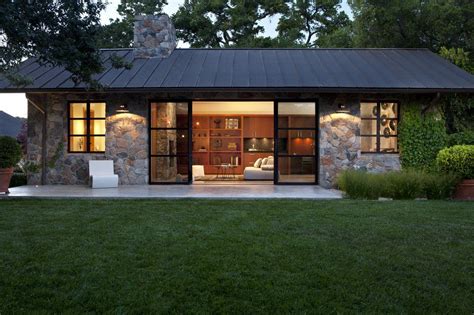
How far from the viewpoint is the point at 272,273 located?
3936 mm

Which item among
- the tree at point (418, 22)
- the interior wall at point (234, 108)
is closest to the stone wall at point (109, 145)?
the interior wall at point (234, 108)

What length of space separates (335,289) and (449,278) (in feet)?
3.69

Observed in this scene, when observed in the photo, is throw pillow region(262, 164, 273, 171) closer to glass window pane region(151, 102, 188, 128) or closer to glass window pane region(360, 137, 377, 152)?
glass window pane region(360, 137, 377, 152)

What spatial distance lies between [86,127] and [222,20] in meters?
11.6

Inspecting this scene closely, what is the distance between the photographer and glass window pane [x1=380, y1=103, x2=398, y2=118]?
11327mm

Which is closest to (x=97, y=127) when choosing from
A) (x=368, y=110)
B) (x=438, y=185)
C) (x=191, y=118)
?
(x=191, y=118)

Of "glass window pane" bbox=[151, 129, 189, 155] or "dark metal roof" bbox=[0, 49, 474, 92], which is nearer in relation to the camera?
"dark metal roof" bbox=[0, 49, 474, 92]

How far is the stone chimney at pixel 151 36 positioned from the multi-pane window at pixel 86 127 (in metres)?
2.41

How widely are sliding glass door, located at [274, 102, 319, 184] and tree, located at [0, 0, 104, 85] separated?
7.05 m

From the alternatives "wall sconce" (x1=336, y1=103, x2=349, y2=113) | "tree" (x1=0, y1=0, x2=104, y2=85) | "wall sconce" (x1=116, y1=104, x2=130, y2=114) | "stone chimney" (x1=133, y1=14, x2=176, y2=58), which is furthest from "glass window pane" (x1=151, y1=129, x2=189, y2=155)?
"tree" (x1=0, y1=0, x2=104, y2=85)

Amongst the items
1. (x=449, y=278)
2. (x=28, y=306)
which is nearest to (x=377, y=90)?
(x=449, y=278)

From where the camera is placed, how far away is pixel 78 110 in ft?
Result: 37.6

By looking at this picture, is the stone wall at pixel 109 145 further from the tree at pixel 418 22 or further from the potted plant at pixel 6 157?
the tree at pixel 418 22

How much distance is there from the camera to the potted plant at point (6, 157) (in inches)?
354
